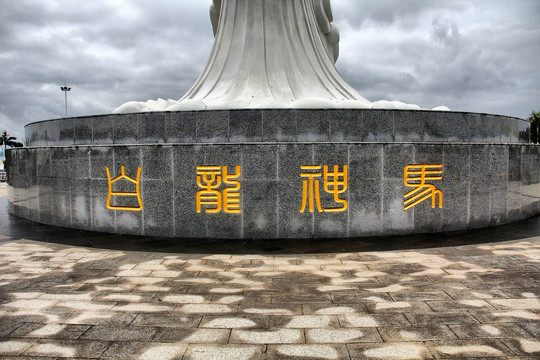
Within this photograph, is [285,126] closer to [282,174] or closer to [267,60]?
[282,174]

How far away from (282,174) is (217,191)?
4.18ft

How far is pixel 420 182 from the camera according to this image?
315 inches

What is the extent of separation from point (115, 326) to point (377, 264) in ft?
12.4

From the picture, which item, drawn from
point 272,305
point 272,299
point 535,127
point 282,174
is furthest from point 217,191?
point 535,127

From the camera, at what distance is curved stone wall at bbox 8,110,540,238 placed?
301 inches

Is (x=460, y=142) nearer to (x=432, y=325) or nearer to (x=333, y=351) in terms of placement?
(x=432, y=325)

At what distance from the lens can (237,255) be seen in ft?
21.9

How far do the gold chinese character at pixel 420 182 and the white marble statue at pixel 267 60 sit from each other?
250cm

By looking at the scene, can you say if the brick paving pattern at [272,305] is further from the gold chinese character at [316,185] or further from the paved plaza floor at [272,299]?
the gold chinese character at [316,185]

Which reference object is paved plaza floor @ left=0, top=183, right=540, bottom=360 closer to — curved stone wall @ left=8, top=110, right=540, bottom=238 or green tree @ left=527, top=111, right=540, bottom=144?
curved stone wall @ left=8, top=110, right=540, bottom=238

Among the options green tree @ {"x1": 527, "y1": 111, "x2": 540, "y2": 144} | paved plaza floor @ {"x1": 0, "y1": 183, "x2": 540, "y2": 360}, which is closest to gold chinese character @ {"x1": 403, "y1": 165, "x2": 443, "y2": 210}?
paved plaza floor @ {"x1": 0, "y1": 183, "x2": 540, "y2": 360}

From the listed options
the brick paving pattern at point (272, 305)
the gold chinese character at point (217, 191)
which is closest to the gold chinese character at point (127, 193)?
the gold chinese character at point (217, 191)

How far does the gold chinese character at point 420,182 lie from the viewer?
312 inches

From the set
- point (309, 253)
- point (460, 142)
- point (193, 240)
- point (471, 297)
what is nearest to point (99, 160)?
point (193, 240)
